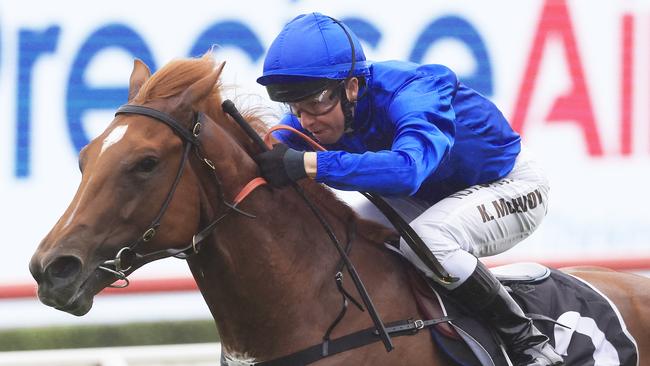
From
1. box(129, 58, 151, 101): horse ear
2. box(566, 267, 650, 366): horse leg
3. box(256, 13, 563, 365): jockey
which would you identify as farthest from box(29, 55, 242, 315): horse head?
box(566, 267, 650, 366): horse leg

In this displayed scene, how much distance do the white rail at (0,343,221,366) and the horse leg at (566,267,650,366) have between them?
Result: 2129 mm

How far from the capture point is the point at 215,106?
10.6 ft

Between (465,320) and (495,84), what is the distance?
12.2 feet

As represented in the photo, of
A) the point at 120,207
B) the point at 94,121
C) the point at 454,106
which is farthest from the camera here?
the point at 94,121

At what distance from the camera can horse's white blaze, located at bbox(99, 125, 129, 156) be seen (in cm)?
295

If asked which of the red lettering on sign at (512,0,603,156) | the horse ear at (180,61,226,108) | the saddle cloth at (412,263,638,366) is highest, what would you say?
the horse ear at (180,61,226,108)

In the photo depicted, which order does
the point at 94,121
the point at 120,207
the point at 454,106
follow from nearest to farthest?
1. the point at 120,207
2. the point at 454,106
3. the point at 94,121

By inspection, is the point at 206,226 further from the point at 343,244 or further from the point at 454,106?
the point at 454,106

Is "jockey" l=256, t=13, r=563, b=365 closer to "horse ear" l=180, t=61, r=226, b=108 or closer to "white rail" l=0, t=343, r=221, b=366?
"horse ear" l=180, t=61, r=226, b=108

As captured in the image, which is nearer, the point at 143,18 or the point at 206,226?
the point at 206,226

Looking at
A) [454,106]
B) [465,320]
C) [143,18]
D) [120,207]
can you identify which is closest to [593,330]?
[465,320]

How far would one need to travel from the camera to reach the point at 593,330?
3.60 meters

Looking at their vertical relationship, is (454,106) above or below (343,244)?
above

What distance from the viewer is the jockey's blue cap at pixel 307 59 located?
3244 mm
